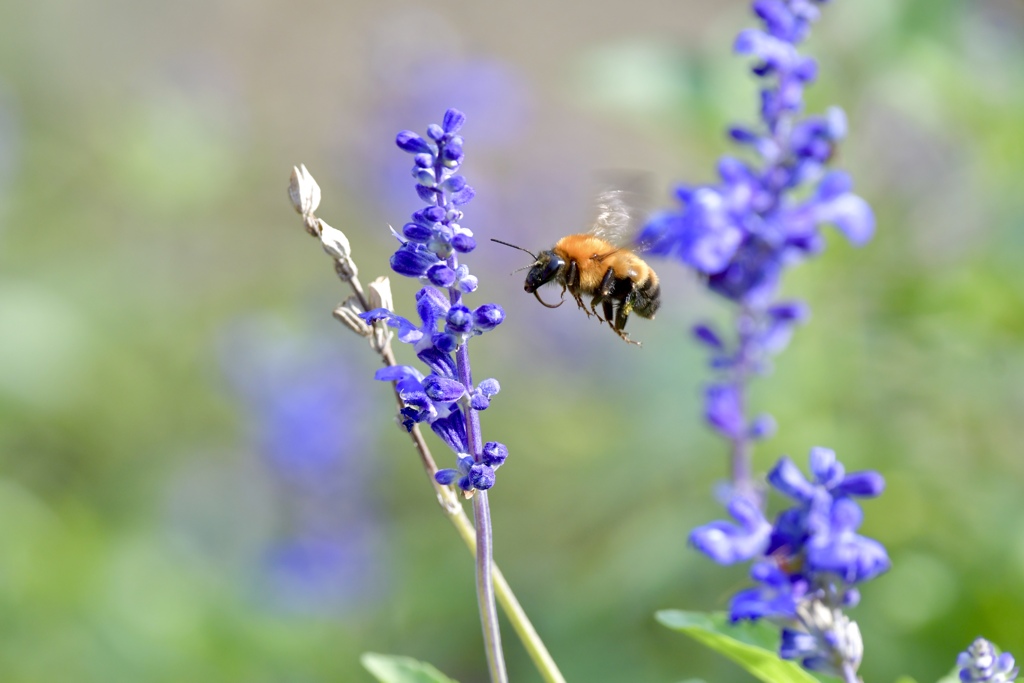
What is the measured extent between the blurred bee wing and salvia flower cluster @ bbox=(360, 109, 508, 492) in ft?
4.25

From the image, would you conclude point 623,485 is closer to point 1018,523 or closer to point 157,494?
point 1018,523

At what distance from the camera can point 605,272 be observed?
281 centimetres

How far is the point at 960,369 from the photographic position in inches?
147

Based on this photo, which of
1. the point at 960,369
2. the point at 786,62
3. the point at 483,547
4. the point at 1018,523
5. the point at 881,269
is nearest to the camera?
the point at 483,547

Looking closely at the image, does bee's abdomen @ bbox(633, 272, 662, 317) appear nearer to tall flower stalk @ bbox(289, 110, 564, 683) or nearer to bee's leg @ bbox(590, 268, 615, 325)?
bee's leg @ bbox(590, 268, 615, 325)

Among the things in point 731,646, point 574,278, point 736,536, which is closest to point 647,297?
point 574,278

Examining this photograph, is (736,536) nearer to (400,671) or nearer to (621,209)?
(400,671)

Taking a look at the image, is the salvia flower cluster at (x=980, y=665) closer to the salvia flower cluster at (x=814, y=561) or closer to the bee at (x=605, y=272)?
the salvia flower cluster at (x=814, y=561)

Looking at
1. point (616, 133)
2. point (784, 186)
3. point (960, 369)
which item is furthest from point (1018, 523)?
point (616, 133)

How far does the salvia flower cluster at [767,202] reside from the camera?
7.48ft

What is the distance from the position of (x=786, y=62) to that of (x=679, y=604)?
2.19 metres

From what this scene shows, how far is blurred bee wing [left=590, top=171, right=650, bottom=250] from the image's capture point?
9.07ft

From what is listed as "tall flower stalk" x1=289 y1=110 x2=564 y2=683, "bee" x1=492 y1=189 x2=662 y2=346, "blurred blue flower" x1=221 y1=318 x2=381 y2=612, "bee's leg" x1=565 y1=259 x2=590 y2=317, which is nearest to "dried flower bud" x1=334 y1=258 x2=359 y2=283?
"tall flower stalk" x1=289 y1=110 x2=564 y2=683

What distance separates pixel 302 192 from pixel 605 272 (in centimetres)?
142
